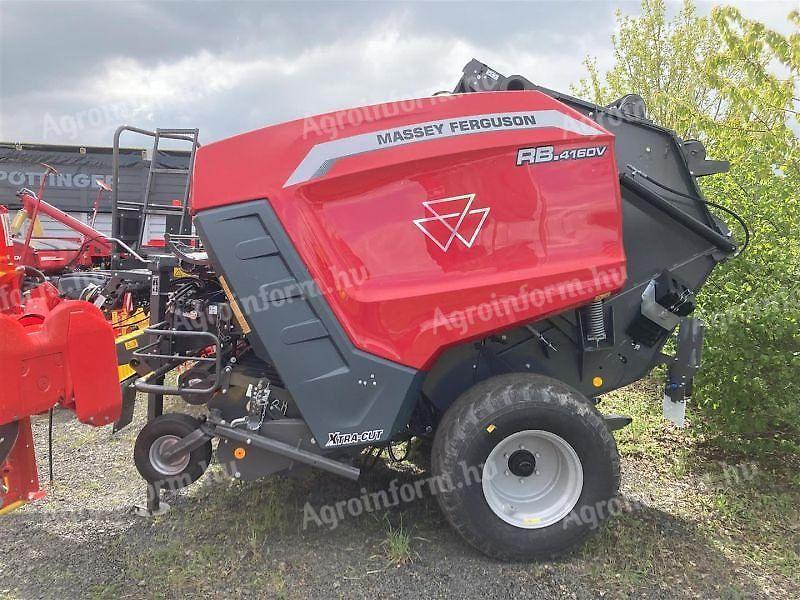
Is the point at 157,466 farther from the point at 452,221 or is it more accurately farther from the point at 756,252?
the point at 756,252

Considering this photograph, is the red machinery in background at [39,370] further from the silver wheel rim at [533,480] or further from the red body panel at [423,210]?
the silver wheel rim at [533,480]

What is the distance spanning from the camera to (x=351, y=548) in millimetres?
3189

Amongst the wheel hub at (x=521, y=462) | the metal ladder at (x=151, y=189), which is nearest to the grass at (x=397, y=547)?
the wheel hub at (x=521, y=462)

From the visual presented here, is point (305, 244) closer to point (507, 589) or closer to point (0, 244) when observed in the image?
point (0, 244)

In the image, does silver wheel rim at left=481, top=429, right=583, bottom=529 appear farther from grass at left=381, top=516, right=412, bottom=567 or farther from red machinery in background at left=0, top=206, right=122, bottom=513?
red machinery in background at left=0, top=206, right=122, bottom=513

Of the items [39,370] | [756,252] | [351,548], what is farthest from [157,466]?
[756,252]

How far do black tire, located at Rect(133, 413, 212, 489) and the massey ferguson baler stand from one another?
0.49ft

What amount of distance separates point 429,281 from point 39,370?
70.4 inches

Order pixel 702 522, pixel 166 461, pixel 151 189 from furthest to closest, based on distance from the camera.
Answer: pixel 151 189 → pixel 702 522 → pixel 166 461

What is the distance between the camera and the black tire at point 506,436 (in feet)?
9.61

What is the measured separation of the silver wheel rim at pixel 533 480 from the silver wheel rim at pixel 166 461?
166 cm

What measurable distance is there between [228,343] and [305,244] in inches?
36.2

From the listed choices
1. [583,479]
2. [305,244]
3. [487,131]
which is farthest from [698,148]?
[305,244]

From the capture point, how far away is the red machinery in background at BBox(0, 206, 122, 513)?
2.63 metres
